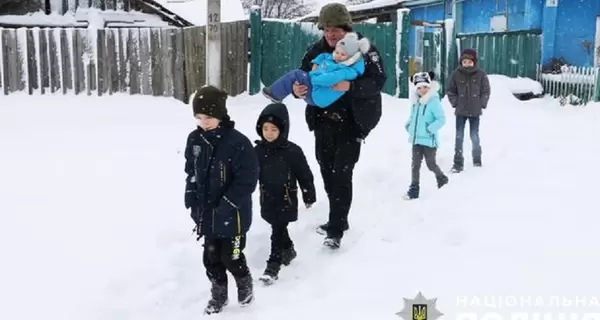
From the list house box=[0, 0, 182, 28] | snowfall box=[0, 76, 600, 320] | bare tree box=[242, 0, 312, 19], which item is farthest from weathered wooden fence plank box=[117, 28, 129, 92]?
bare tree box=[242, 0, 312, 19]

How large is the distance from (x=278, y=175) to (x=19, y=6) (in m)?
12.4

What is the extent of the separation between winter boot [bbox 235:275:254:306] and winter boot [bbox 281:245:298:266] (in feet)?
2.07

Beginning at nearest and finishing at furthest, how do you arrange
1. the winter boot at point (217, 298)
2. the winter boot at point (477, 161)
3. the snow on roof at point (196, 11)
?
the winter boot at point (217, 298)
the winter boot at point (477, 161)
the snow on roof at point (196, 11)

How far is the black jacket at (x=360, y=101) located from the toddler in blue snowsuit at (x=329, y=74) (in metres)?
0.07

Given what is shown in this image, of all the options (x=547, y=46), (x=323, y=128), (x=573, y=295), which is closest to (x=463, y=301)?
(x=573, y=295)

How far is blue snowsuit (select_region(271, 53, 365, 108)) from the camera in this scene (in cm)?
418

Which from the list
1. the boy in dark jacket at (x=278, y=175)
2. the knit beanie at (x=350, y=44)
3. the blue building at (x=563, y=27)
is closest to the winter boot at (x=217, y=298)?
the boy in dark jacket at (x=278, y=175)

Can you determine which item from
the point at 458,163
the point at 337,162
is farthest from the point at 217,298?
the point at 458,163

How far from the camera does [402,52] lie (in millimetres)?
11508

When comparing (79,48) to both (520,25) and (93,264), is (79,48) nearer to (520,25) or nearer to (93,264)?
(93,264)

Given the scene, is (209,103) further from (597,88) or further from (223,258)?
(597,88)

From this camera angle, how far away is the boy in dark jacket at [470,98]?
7.14m

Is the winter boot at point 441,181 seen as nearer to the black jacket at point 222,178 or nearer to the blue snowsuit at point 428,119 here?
the blue snowsuit at point 428,119

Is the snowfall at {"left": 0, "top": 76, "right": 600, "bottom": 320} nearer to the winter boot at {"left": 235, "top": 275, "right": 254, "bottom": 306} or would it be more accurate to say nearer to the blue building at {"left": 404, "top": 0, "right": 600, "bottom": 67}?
the winter boot at {"left": 235, "top": 275, "right": 254, "bottom": 306}
